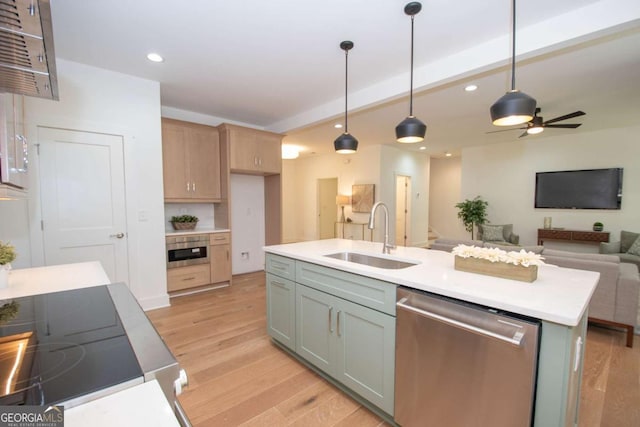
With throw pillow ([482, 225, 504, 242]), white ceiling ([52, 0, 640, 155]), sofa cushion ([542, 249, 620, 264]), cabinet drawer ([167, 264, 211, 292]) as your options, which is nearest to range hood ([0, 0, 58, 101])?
white ceiling ([52, 0, 640, 155])

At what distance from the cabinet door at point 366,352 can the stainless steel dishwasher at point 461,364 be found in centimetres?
6

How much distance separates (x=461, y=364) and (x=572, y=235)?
5745 millimetres

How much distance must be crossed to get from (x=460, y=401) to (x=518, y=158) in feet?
21.4

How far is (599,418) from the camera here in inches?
70.9

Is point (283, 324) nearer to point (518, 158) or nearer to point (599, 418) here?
point (599, 418)

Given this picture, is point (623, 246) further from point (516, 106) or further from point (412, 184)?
point (516, 106)

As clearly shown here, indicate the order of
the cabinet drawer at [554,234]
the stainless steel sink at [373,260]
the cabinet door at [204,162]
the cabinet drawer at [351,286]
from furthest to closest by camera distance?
the cabinet drawer at [554,234] < the cabinet door at [204,162] < the stainless steel sink at [373,260] < the cabinet drawer at [351,286]

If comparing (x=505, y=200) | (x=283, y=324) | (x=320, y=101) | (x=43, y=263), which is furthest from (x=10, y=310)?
(x=505, y=200)

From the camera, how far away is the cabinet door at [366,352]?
1.65 m

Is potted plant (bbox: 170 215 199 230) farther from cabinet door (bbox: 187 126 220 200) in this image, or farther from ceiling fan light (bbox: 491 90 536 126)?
ceiling fan light (bbox: 491 90 536 126)

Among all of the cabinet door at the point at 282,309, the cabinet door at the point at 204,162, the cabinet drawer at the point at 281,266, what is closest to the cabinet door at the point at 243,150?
the cabinet door at the point at 204,162

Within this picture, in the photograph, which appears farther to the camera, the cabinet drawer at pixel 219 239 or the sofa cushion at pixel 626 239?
the sofa cushion at pixel 626 239

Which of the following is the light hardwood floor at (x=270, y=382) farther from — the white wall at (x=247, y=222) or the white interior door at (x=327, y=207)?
A: the white interior door at (x=327, y=207)

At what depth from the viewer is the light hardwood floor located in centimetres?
180
